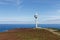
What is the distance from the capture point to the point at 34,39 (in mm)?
26141

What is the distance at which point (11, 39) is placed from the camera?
25.4 metres

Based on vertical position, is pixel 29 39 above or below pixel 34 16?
below

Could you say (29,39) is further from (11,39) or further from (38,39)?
(11,39)

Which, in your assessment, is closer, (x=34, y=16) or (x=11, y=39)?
(x=11, y=39)

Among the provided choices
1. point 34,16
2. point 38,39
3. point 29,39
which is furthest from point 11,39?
point 34,16

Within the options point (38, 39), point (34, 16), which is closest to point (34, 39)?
point (38, 39)

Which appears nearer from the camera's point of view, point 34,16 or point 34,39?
point 34,39

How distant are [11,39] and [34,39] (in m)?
4.26

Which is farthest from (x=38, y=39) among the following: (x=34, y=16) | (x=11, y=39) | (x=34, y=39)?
(x=34, y=16)

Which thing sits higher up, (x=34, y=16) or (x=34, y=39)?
(x=34, y=16)

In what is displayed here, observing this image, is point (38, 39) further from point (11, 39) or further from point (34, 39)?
point (11, 39)

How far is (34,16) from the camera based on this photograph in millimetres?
55500

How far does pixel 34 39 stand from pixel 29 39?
37.9 inches

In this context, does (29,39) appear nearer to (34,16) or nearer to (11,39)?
(11,39)
